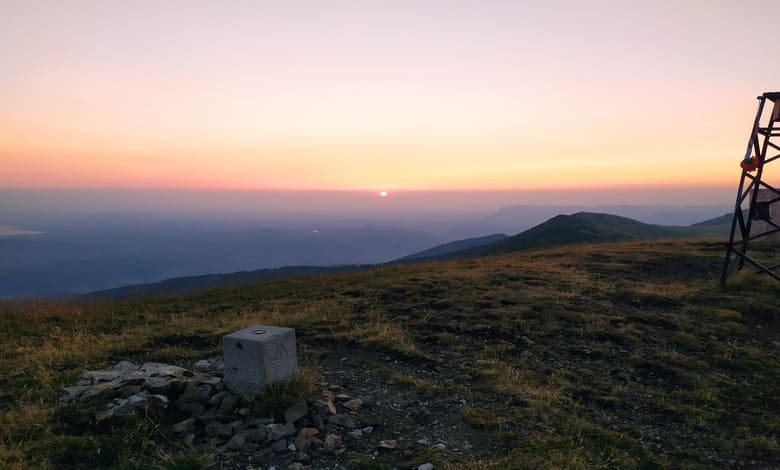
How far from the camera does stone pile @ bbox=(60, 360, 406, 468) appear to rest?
207 inches

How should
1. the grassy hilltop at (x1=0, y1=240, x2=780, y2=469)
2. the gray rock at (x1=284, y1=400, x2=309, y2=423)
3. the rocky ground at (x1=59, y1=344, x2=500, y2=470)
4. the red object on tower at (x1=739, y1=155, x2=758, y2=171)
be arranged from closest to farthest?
the rocky ground at (x1=59, y1=344, x2=500, y2=470) < the grassy hilltop at (x1=0, y1=240, x2=780, y2=469) < the gray rock at (x1=284, y1=400, x2=309, y2=423) < the red object on tower at (x1=739, y1=155, x2=758, y2=171)

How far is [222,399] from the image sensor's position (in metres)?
6.08

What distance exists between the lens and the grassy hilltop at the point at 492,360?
17.3ft

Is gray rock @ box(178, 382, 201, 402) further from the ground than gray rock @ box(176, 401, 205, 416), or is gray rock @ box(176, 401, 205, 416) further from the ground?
gray rock @ box(178, 382, 201, 402)

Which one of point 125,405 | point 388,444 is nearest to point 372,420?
point 388,444

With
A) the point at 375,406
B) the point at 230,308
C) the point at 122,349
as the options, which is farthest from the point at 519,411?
the point at 230,308

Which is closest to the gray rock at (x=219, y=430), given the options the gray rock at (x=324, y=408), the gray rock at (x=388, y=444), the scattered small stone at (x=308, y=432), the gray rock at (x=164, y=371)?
the scattered small stone at (x=308, y=432)

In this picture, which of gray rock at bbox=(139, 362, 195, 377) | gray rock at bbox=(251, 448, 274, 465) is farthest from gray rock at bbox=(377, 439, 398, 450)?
gray rock at bbox=(139, 362, 195, 377)

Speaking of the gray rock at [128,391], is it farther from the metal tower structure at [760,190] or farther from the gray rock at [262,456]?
the metal tower structure at [760,190]

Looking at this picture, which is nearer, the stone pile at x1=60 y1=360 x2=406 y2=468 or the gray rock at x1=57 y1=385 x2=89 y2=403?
the stone pile at x1=60 y1=360 x2=406 y2=468

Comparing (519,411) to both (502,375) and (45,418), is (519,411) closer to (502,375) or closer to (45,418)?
(502,375)

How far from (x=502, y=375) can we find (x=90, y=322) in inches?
426

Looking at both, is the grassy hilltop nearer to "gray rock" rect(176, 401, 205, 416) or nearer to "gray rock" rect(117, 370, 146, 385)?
"gray rock" rect(176, 401, 205, 416)

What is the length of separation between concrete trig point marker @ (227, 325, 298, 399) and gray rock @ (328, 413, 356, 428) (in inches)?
37.1
